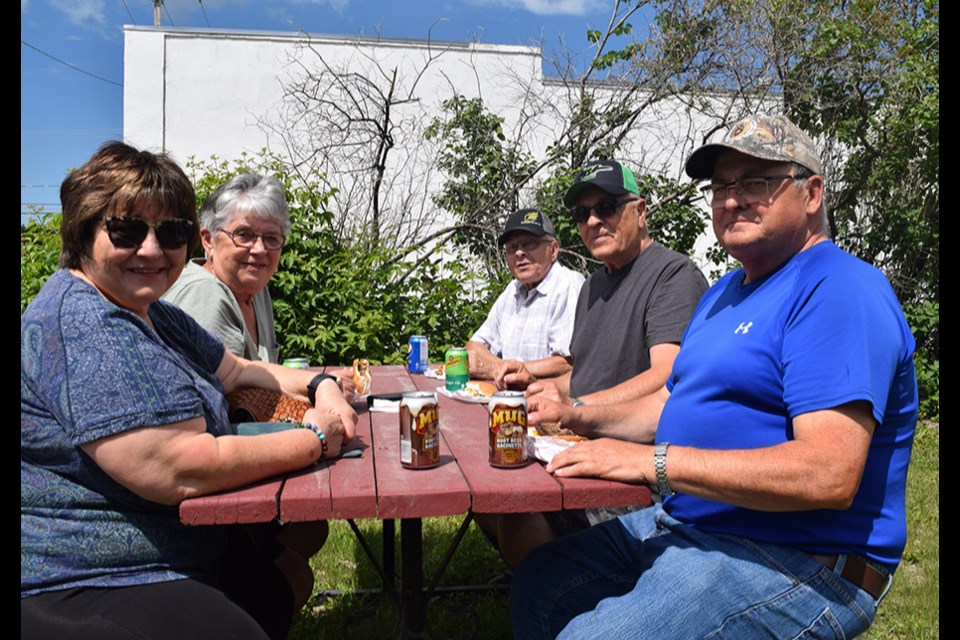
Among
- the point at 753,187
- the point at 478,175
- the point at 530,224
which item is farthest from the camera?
the point at 478,175

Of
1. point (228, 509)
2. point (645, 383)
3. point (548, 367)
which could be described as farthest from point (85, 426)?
point (548, 367)

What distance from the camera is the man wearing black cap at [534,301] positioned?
4008 mm

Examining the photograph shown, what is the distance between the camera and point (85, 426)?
152 centimetres

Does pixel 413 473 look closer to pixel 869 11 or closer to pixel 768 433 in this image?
pixel 768 433

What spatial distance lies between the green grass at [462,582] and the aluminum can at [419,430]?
1.46 meters

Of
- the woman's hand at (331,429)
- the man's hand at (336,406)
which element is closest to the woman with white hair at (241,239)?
the man's hand at (336,406)

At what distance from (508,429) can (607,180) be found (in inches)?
67.9

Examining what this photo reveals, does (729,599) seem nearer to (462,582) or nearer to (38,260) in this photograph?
(462,582)

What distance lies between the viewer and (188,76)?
11.1 metres

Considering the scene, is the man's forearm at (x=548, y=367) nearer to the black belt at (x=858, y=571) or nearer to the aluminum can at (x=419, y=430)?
the aluminum can at (x=419, y=430)

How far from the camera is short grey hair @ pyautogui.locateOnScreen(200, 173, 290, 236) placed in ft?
9.94

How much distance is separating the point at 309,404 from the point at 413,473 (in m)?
A: 0.82

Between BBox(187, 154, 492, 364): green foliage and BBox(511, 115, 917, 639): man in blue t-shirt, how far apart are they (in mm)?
3644
